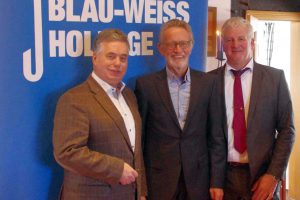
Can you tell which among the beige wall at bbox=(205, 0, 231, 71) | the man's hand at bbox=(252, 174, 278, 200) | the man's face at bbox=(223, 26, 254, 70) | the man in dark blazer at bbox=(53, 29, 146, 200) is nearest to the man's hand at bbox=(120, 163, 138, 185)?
the man in dark blazer at bbox=(53, 29, 146, 200)

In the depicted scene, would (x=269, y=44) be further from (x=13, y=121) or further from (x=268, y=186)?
(x=13, y=121)

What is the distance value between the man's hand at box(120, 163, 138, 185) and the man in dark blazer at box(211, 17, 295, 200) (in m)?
0.67

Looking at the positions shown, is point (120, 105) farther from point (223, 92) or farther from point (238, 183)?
point (238, 183)

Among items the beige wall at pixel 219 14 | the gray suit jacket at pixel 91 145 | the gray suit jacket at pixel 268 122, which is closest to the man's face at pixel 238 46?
the gray suit jacket at pixel 268 122

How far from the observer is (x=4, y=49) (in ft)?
5.92

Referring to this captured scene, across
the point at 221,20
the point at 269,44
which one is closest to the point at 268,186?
the point at 221,20

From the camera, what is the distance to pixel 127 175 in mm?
1712

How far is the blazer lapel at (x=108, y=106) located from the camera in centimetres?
174

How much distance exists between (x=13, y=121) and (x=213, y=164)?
3.54 feet

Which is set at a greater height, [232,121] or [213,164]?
[232,121]

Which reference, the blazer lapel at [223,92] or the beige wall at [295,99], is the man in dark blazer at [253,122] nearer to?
the blazer lapel at [223,92]

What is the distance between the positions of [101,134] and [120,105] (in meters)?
0.20

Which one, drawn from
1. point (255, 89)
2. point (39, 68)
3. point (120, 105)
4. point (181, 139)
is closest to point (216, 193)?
point (181, 139)

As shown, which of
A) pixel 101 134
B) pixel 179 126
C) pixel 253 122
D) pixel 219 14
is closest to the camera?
pixel 101 134
